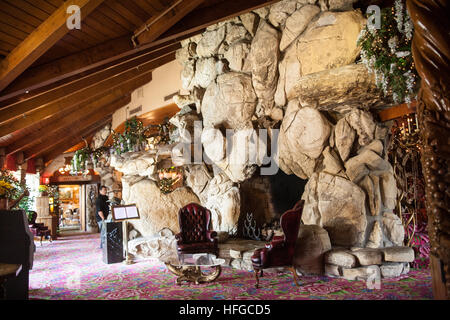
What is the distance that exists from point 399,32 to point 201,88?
4.99 m

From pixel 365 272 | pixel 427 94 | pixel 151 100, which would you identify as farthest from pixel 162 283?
pixel 151 100

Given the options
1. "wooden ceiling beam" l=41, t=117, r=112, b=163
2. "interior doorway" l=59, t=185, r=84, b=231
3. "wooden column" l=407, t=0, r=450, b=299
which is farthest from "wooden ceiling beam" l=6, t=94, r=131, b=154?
"wooden column" l=407, t=0, r=450, b=299

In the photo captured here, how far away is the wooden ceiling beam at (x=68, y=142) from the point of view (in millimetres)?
14068

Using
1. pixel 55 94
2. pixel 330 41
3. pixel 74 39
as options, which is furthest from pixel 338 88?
pixel 55 94

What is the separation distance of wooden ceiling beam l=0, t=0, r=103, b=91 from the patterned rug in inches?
126

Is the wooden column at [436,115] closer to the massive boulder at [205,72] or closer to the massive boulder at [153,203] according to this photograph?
the massive boulder at [205,72]

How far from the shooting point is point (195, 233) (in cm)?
661

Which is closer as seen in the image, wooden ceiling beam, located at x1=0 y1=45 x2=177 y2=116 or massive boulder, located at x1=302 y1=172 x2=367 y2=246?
massive boulder, located at x1=302 y1=172 x2=367 y2=246

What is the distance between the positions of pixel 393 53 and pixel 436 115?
91.0 inches

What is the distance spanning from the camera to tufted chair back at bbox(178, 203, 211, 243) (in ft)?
21.5

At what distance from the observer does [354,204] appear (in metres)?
5.65

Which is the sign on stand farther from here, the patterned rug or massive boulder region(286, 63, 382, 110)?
massive boulder region(286, 63, 382, 110)

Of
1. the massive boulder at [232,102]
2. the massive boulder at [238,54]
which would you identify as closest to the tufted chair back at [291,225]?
the massive boulder at [232,102]
